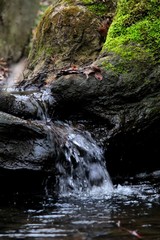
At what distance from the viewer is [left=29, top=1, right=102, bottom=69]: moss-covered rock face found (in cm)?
745

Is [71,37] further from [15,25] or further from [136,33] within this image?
[15,25]

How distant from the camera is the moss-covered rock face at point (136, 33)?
585 cm

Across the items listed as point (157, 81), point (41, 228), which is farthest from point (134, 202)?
point (157, 81)

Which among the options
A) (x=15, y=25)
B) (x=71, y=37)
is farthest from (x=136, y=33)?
(x=15, y=25)

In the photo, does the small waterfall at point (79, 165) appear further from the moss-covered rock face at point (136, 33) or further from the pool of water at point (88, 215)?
the moss-covered rock face at point (136, 33)

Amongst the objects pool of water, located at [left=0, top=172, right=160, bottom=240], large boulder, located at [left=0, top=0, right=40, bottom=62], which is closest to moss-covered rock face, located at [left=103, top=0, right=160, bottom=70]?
pool of water, located at [left=0, top=172, right=160, bottom=240]

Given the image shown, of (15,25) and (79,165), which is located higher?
(15,25)

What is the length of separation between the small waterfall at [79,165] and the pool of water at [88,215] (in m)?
0.16

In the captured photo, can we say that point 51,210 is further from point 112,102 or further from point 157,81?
point 157,81

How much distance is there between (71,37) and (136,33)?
176 centimetres

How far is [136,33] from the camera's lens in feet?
19.9

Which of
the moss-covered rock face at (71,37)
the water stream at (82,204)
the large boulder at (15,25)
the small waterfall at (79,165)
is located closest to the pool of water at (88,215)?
the water stream at (82,204)

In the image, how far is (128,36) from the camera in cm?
611

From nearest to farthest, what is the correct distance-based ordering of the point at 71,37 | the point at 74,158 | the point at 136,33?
1. the point at 74,158
2. the point at 136,33
3. the point at 71,37
